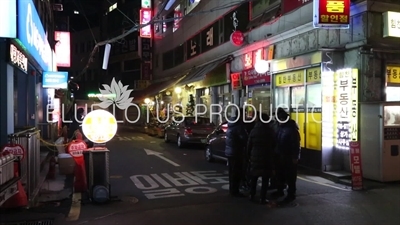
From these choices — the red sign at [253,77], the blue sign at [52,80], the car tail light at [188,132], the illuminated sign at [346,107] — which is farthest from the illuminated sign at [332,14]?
the blue sign at [52,80]

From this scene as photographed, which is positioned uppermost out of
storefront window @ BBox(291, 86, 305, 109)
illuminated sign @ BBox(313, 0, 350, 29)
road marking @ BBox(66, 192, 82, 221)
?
illuminated sign @ BBox(313, 0, 350, 29)

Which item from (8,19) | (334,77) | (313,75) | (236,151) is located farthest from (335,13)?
(8,19)

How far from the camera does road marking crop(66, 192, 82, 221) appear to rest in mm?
6880

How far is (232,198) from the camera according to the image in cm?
825

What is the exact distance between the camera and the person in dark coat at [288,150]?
818 centimetres

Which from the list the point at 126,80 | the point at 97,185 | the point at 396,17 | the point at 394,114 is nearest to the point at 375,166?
the point at 394,114

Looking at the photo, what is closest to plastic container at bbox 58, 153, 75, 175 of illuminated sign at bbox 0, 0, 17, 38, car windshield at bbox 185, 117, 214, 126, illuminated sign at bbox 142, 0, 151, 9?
illuminated sign at bbox 0, 0, 17, 38

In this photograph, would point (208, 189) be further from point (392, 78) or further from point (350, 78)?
point (392, 78)

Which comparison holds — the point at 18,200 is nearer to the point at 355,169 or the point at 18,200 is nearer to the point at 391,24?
the point at 355,169

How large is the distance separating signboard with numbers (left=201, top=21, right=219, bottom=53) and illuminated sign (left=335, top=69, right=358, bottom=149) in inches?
449

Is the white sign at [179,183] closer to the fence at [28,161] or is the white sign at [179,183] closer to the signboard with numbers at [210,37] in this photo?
the fence at [28,161]

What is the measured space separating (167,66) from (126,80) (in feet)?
51.7

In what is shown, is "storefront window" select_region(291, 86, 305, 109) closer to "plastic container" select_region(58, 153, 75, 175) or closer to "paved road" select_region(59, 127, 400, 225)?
"paved road" select_region(59, 127, 400, 225)

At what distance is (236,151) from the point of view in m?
8.59
